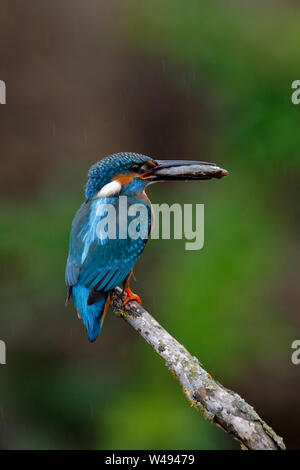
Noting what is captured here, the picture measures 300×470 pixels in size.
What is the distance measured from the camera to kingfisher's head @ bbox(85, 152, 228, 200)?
2900 mm

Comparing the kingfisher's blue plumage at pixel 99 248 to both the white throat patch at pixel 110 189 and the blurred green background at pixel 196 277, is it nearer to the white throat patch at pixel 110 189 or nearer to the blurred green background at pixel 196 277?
the white throat patch at pixel 110 189

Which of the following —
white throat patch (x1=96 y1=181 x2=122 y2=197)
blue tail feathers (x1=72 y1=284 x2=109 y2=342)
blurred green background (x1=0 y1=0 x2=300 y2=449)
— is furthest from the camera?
blurred green background (x1=0 y1=0 x2=300 y2=449)

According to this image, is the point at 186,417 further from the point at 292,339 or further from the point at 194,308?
the point at 292,339

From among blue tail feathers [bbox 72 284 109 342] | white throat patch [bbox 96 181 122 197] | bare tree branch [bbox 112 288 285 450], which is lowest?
bare tree branch [bbox 112 288 285 450]

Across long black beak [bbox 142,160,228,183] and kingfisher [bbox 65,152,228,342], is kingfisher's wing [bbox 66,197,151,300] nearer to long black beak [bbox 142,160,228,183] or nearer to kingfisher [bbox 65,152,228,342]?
kingfisher [bbox 65,152,228,342]

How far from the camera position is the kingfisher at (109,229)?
2.72 m

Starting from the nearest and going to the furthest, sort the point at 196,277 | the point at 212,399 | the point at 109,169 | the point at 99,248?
1. the point at 212,399
2. the point at 99,248
3. the point at 109,169
4. the point at 196,277

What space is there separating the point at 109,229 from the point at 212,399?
1021 millimetres

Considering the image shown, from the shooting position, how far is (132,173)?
296 cm

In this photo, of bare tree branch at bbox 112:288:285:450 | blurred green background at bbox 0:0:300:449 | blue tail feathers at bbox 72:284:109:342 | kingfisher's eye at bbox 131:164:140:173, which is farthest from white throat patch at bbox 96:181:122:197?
→ blurred green background at bbox 0:0:300:449

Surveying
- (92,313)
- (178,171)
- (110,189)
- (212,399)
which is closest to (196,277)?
(178,171)

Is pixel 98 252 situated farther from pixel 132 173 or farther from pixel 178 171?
pixel 178 171

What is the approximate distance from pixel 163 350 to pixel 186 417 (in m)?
1.68

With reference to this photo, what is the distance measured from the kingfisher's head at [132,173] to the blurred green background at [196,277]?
49.8 inches
